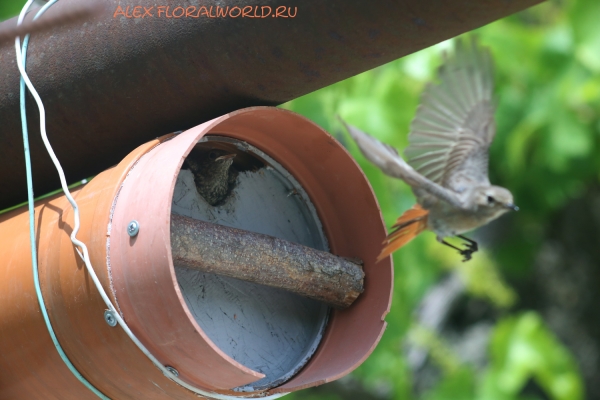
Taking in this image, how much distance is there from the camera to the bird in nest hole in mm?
1753

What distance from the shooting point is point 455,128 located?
104 inches

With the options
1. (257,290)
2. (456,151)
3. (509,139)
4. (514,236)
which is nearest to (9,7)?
(257,290)

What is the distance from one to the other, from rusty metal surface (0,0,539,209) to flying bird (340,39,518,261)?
2.22 ft

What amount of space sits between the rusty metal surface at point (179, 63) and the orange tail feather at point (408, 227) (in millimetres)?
557

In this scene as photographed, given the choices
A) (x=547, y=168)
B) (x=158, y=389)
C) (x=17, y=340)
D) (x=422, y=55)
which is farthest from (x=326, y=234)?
(x=547, y=168)

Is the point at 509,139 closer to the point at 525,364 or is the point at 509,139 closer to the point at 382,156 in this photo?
the point at 525,364

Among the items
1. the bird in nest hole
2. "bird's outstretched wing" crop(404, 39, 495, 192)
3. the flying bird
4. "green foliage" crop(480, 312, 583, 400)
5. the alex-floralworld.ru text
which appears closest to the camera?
the alex-floralworld.ru text

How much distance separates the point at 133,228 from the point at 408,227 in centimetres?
103

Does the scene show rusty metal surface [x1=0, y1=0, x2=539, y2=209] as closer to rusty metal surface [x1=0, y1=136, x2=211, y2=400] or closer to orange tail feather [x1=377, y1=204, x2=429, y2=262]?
rusty metal surface [x1=0, y1=136, x2=211, y2=400]

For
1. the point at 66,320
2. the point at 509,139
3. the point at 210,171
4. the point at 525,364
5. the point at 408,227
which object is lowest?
the point at 525,364

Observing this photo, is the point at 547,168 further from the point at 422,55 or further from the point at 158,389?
the point at 158,389

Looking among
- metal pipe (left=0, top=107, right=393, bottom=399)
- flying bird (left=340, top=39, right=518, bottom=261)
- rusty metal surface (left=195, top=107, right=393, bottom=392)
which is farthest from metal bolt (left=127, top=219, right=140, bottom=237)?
flying bird (left=340, top=39, right=518, bottom=261)

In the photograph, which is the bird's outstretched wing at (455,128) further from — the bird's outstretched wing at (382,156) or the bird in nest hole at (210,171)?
the bird in nest hole at (210,171)

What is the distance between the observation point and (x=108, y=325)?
4.63 ft
